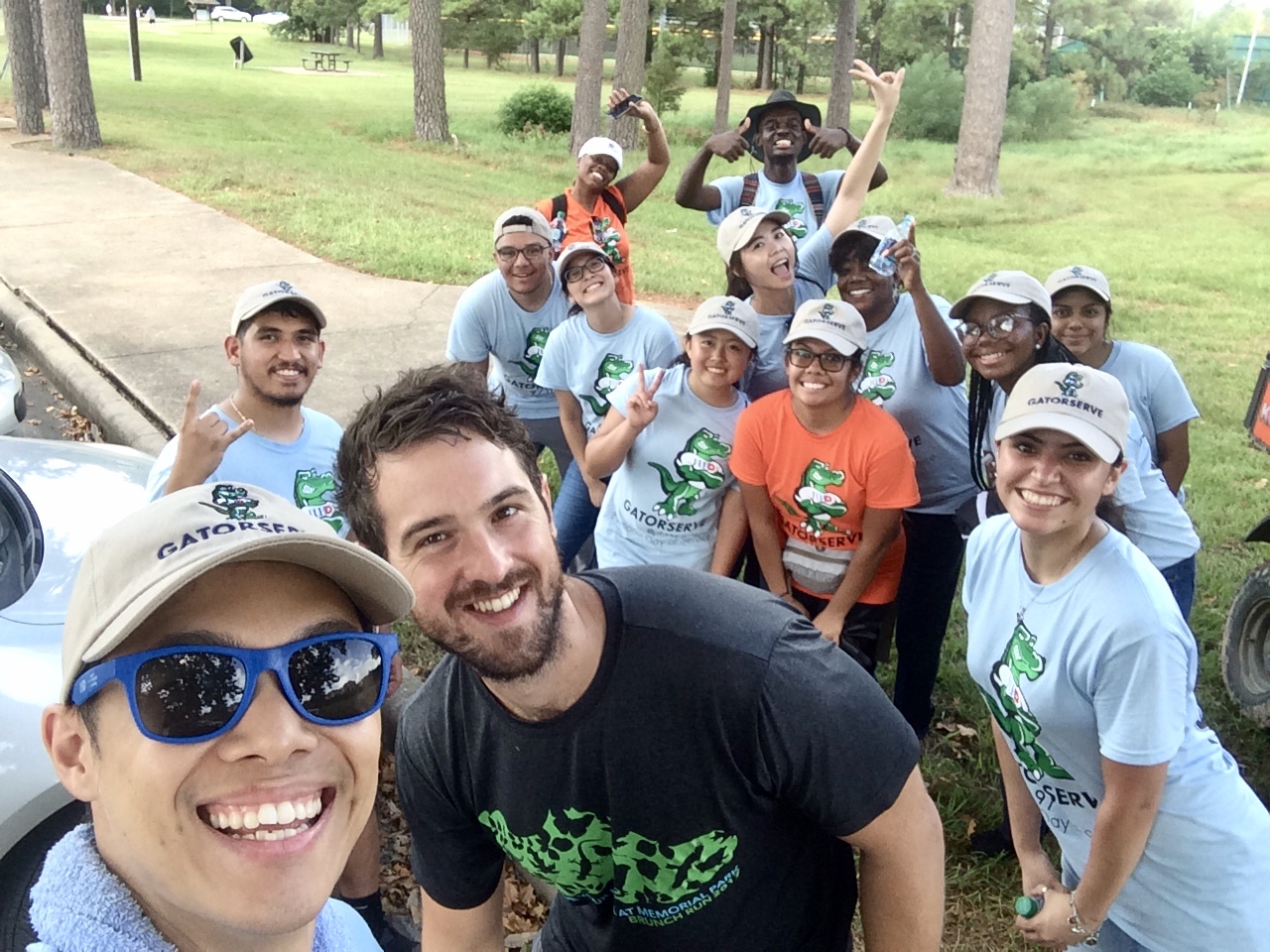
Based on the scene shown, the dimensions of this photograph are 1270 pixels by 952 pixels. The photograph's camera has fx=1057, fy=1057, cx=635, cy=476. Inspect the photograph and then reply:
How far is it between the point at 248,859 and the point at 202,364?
24.1ft

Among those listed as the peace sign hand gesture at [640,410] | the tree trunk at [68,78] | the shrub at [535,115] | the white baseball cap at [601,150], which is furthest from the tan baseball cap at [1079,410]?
the shrub at [535,115]

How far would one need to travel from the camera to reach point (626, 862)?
2.00 meters

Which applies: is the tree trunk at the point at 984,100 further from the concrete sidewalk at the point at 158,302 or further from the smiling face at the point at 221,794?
the smiling face at the point at 221,794

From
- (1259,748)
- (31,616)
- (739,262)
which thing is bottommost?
(1259,748)

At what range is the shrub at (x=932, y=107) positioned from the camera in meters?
30.8

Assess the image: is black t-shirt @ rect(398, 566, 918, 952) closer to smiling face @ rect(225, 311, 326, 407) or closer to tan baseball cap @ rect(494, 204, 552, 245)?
smiling face @ rect(225, 311, 326, 407)

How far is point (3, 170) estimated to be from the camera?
640 inches

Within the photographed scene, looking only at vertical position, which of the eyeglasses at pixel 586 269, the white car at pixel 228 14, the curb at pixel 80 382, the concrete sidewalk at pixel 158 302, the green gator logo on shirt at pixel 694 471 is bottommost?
the curb at pixel 80 382

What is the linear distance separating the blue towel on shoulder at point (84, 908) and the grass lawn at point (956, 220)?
2.61 m

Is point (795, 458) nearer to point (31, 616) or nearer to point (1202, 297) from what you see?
point (31, 616)

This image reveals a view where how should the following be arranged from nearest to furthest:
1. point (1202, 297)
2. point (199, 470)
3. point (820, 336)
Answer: point (199, 470) → point (820, 336) → point (1202, 297)

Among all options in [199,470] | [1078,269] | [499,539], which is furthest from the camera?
[1078,269]

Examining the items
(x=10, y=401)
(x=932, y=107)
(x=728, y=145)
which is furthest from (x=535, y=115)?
(x=10, y=401)

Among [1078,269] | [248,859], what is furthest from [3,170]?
[248,859]
